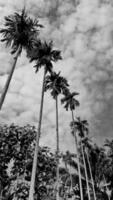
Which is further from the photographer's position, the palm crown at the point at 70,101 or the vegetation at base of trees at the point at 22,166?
the palm crown at the point at 70,101

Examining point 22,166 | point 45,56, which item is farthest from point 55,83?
point 22,166

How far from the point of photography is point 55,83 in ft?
112

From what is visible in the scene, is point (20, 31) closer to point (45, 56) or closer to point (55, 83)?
point (45, 56)

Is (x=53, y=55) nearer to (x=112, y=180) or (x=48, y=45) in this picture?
(x=48, y=45)

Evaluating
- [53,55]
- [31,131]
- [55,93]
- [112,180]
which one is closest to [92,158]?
[112,180]

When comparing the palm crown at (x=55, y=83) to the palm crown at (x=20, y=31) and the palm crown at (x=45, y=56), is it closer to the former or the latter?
the palm crown at (x=45, y=56)

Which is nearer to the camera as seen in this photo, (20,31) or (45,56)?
(20,31)

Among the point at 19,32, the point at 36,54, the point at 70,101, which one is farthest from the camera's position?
the point at 70,101

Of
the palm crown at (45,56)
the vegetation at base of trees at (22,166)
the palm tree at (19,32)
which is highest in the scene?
the palm crown at (45,56)

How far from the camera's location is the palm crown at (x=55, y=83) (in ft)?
112

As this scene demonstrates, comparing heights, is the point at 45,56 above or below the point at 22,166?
above

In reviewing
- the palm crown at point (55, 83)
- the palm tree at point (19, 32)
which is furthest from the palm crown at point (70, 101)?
the palm tree at point (19, 32)

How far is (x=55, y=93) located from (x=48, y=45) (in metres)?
9.44

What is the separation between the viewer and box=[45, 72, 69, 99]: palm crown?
3406 centimetres
